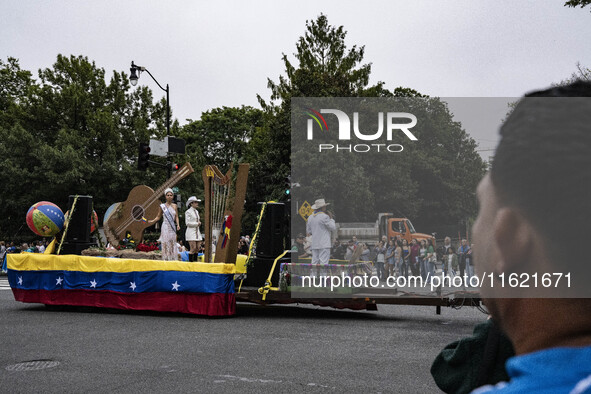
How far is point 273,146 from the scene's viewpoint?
2705cm

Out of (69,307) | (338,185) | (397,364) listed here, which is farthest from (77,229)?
(338,185)

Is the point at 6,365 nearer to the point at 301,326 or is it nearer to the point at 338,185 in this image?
the point at 301,326

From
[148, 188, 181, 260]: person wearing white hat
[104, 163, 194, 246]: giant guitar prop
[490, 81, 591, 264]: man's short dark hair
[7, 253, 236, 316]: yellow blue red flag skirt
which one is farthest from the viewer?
[104, 163, 194, 246]: giant guitar prop

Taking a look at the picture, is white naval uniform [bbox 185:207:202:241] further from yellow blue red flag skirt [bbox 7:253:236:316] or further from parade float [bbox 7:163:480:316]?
yellow blue red flag skirt [bbox 7:253:236:316]

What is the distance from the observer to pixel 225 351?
672cm

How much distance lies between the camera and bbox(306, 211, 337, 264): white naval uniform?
10.7 meters

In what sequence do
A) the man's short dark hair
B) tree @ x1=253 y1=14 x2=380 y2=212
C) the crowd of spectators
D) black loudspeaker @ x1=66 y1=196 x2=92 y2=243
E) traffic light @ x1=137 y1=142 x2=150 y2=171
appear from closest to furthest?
the man's short dark hair, black loudspeaker @ x1=66 y1=196 x2=92 y2=243, the crowd of spectators, traffic light @ x1=137 y1=142 x2=150 y2=171, tree @ x1=253 y1=14 x2=380 y2=212

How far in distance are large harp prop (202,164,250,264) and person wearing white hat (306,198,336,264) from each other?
149 centimetres

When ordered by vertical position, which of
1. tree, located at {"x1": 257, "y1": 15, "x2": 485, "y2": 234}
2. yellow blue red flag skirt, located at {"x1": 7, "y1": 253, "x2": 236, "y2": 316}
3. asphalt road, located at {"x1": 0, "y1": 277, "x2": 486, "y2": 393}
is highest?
tree, located at {"x1": 257, "y1": 15, "x2": 485, "y2": 234}

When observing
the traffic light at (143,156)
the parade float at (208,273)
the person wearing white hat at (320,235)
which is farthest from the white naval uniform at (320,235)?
the traffic light at (143,156)

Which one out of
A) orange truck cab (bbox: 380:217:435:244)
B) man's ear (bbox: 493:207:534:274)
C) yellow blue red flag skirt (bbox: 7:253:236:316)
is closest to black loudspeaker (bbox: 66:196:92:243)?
yellow blue red flag skirt (bbox: 7:253:236:316)

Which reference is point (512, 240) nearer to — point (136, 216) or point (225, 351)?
point (225, 351)

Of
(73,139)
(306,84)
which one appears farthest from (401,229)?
(73,139)

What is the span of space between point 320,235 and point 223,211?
1.97 meters
